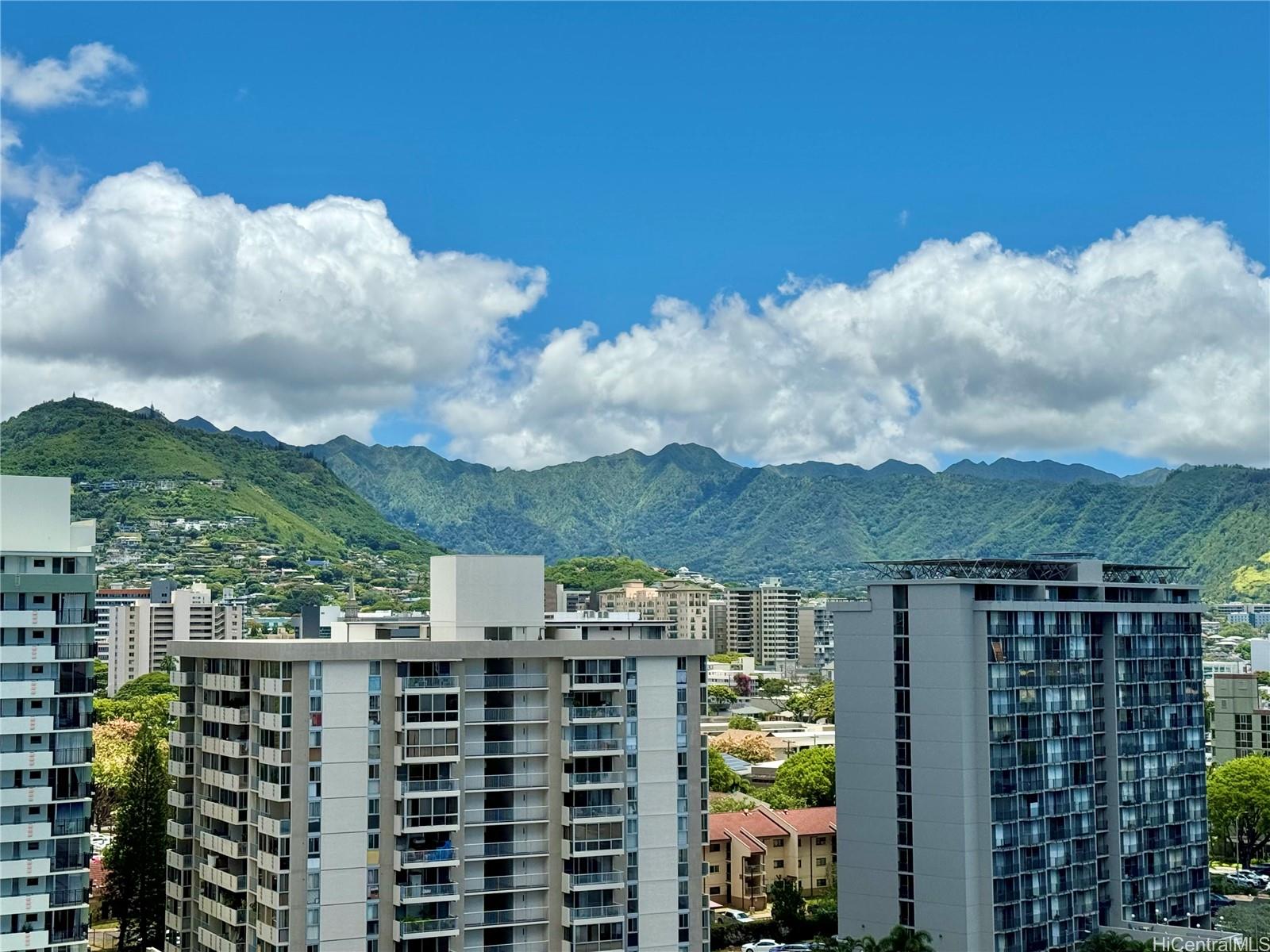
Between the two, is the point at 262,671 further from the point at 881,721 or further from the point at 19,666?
the point at 881,721

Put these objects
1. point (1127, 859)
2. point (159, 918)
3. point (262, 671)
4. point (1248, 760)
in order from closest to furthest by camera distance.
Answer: point (262, 671)
point (1127, 859)
point (159, 918)
point (1248, 760)

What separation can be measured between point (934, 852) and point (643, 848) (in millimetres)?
13966

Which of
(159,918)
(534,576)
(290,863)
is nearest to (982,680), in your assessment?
(534,576)

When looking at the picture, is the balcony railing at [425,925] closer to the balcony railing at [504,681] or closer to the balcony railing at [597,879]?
the balcony railing at [597,879]

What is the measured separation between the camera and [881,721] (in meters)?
59.0

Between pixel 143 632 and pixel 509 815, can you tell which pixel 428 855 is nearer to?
pixel 509 815

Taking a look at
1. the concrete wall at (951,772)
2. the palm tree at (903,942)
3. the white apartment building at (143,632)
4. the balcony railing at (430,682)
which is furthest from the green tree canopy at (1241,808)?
the white apartment building at (143,632)

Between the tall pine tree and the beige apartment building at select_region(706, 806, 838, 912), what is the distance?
28710 mm

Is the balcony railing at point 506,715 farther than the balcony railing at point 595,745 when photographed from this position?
No

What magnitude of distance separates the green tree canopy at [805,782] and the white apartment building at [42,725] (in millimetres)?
55525

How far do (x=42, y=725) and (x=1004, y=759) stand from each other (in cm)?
3647

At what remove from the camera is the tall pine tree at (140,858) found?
67.9 m

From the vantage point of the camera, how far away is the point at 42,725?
42719mm

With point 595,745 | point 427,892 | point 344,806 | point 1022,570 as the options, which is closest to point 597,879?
point 595,745
